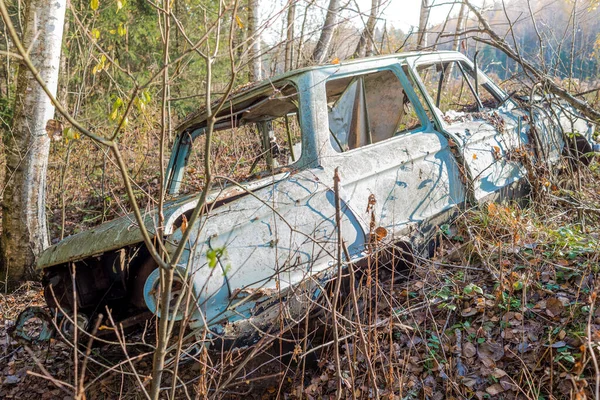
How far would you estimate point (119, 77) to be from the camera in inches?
365

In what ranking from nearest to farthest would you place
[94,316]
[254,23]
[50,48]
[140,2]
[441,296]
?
[441,296]
[94,316]
[50,48]
[254,23]
[140,2]

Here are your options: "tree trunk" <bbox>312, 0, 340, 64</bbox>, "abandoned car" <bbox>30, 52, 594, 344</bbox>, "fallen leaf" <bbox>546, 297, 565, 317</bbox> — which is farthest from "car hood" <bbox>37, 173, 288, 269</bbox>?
"tree trunk" <bbox>312, 0, 340, 64</bbox>

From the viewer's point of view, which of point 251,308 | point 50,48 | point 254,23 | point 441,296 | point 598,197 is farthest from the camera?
point 254,23

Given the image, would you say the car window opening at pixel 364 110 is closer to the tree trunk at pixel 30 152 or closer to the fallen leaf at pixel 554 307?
the fallen leaf at pixel 554 307

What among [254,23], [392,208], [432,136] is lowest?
[392,208]

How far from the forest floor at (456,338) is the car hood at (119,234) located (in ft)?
1.97

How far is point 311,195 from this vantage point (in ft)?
9.59

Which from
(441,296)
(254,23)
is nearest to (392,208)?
(441,296)

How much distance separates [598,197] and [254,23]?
5.61 m

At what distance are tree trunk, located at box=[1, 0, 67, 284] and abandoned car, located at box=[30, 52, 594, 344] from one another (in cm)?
156

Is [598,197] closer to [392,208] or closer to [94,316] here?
[392,208]

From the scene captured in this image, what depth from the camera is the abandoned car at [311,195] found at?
261cm

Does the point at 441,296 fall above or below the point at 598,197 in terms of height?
below

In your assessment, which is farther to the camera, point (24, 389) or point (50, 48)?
point (50, 48)
